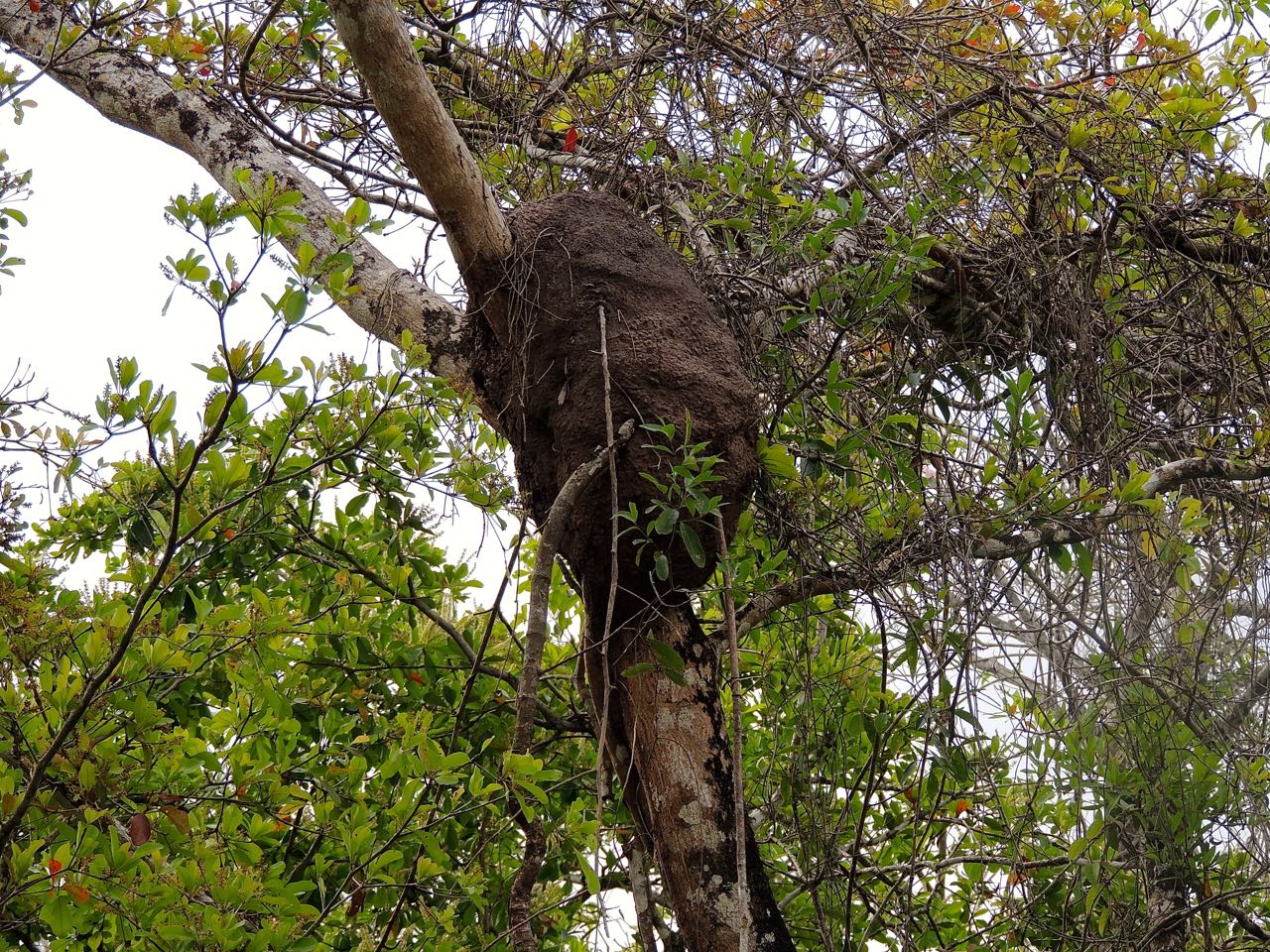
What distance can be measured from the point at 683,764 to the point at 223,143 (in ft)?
7.51

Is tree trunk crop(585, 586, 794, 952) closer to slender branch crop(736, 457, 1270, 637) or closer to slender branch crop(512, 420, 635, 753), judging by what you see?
slender branch crop(512, 420, 635, 753)

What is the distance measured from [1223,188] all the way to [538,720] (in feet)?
8.40

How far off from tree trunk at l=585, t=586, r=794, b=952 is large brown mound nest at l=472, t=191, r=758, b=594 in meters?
0.12

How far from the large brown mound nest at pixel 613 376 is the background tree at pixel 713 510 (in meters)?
0.02

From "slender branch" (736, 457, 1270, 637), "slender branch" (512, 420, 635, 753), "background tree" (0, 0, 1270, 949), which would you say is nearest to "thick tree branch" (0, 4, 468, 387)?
"background tree" (0, 0, 1270, 949)

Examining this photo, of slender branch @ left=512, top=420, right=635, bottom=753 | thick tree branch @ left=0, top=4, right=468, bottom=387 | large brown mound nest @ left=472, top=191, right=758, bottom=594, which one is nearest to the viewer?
slender branch @ left=512, top=420, right=635, bottom=753

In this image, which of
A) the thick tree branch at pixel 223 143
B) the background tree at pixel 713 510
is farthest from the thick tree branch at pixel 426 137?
the thick tree branch at pixel 223 143

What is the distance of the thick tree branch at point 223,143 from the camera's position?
287 centimetres

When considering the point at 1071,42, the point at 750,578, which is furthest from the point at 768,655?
the point at 1071,42

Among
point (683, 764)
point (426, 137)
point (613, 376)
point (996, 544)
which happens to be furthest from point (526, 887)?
point (426, 137)

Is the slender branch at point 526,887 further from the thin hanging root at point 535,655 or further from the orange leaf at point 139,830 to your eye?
the orange leaf at point 139,830

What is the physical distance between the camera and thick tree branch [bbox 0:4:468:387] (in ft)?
9.41

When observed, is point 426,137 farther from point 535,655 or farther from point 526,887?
point 526,887

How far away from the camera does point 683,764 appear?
7.52 feet
